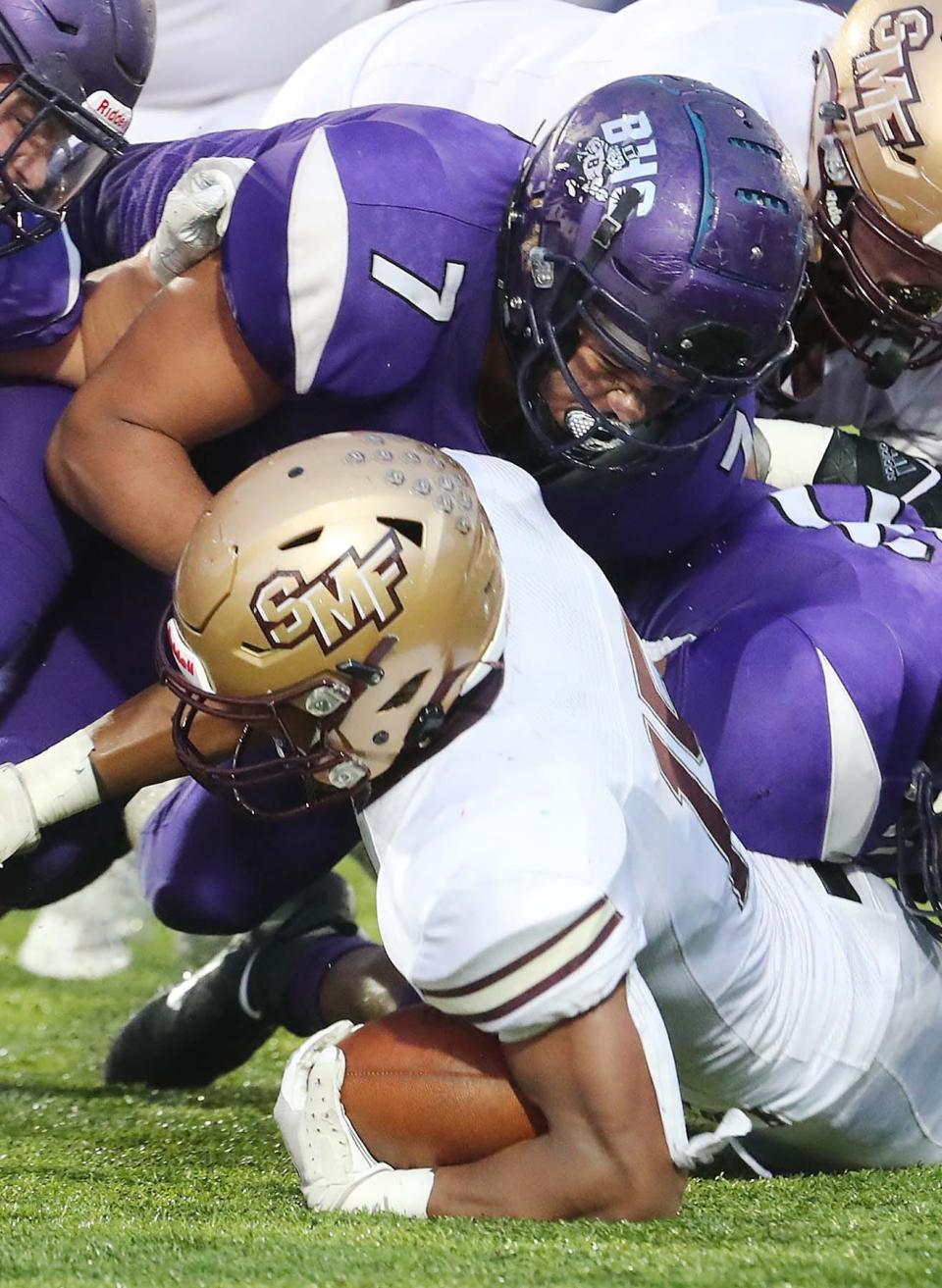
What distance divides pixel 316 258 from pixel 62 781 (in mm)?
746

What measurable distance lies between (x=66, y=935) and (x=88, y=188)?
170 centimetres

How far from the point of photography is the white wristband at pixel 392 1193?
1970mm

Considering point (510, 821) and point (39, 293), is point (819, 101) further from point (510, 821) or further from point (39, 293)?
point (510, 821)

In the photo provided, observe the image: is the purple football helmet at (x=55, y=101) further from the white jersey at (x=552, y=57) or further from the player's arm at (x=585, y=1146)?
the player's arm at (x=585, y=1146)

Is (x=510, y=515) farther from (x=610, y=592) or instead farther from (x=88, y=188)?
(x=88, y=188)

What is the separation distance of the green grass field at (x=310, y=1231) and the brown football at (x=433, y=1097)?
4.8 inches

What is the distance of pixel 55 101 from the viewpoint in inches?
100

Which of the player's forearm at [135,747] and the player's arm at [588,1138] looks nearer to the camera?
the player's arm at [588,1138]

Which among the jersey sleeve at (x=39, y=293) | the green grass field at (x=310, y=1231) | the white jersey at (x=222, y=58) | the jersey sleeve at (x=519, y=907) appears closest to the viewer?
the green grass field at (x=310, y=1231)

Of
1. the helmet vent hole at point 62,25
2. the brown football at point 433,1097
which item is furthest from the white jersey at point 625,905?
the helmet vent hole at point 62,25

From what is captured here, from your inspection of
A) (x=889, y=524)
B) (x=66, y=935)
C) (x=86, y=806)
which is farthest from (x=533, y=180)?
(x=66, y=935)

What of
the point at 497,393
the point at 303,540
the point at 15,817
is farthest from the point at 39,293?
the point at 303,540

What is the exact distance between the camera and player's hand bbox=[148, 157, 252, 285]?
2.45 meters

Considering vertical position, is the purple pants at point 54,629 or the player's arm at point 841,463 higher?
the player's arm at point 841,463
